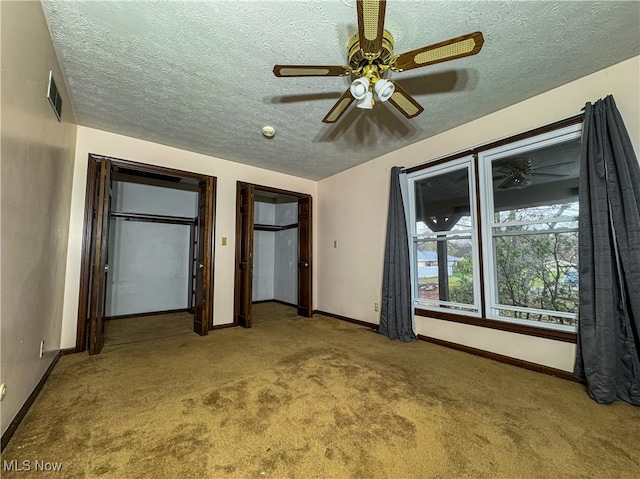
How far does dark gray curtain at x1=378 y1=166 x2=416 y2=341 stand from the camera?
3344 mm

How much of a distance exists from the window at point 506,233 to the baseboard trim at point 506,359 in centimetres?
34

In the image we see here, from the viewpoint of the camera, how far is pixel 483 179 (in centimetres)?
288

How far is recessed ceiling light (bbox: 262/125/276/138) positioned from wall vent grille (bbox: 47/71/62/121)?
172cm

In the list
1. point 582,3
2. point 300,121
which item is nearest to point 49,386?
point 300,121

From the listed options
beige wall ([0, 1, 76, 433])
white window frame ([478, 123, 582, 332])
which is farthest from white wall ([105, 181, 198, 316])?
Answer: white window frame ([478, 123, 582, 332])

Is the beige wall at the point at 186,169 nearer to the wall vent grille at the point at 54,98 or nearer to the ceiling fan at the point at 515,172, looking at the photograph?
the wall vent grille at the point at 54,98

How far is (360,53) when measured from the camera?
66.1 inches

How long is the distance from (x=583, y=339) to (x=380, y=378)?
162cm

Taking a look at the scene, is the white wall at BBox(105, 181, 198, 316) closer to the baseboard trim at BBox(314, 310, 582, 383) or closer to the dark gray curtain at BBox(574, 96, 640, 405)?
the baseboard trim at BBox(314, 310, 582, 383)

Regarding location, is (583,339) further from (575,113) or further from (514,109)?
(514,109)

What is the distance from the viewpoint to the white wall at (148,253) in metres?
4.85

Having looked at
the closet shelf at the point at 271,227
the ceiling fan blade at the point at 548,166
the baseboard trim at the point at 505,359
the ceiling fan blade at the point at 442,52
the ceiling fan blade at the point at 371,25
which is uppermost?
the ceiling fan blade at the point at 371,25

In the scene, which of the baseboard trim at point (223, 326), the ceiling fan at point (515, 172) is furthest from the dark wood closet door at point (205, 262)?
the ceiling fan at point (515, 172)

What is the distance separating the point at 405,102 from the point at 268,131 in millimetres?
1703
